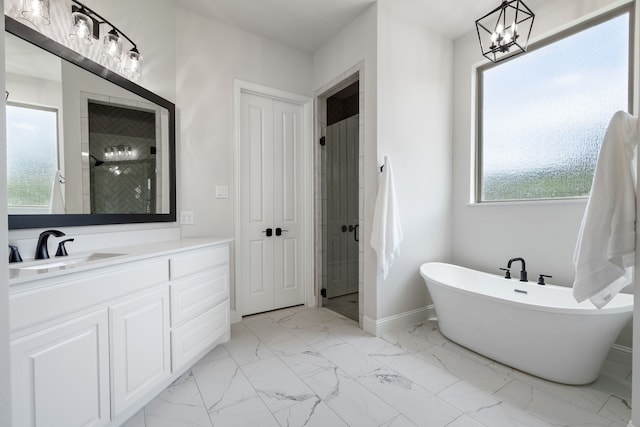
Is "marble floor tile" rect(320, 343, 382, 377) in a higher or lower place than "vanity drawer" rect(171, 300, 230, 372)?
lower

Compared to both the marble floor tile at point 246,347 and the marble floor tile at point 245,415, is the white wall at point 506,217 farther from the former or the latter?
the marble floor tile at point 245,415

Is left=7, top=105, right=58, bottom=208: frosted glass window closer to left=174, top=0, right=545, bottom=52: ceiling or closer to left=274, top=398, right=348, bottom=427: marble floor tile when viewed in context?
left=174, top=0, right=545, bottom=52: ceiling

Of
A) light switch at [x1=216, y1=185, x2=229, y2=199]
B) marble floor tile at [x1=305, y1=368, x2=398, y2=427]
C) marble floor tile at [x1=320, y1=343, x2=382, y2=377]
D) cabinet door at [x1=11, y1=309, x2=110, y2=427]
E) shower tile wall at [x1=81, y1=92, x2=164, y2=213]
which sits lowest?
marble floor tile at [x1=320, y1=343, x2=382, y2=377]

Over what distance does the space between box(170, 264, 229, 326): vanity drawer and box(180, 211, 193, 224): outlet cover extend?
0.59 meters

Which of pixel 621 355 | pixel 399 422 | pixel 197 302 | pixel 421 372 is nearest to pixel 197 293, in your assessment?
pixel 197 302

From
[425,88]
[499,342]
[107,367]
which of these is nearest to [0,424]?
[107,367]

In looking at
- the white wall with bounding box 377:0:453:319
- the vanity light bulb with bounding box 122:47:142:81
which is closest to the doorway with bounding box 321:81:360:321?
the white wall with bounding box 377:0:453:319

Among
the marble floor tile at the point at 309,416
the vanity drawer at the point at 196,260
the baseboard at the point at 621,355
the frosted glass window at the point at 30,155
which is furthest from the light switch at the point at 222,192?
the baseboard at the point at 621,355

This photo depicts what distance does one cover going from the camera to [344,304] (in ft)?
10.5

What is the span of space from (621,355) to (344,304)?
2.20 m

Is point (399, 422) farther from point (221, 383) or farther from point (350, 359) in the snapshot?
point (221, 383)

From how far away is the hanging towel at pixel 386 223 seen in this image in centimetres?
231

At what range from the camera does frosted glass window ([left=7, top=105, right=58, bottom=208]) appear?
4.64 ft

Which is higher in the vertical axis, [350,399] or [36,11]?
[36,11]
